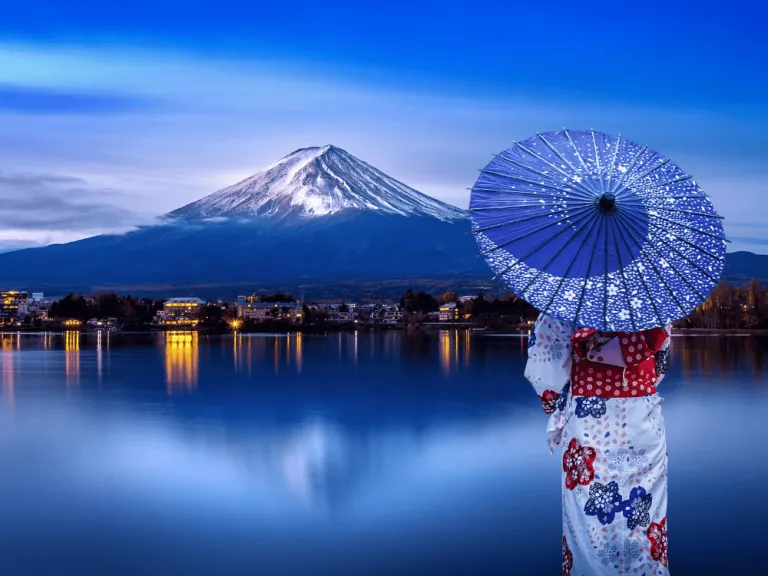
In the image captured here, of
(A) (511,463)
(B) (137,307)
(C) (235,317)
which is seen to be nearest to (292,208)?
(B) (137,307)

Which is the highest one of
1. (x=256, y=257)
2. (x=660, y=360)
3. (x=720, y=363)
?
(x=256, y=257)

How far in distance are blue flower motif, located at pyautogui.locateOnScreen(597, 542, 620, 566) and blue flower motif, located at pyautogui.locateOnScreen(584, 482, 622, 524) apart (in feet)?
0.28

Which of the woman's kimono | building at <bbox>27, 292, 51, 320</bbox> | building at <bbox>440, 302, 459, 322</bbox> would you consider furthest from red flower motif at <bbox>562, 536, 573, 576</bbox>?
building at <bbox>27, 292, 51, 320</bbox>

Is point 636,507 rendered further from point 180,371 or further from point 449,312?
point 449,312

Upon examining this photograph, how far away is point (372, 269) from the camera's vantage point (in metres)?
124

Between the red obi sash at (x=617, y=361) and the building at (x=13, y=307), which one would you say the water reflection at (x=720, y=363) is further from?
the building at (x=13, y=307)

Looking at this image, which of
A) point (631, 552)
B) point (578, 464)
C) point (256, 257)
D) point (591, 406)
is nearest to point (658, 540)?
point (631, 552)

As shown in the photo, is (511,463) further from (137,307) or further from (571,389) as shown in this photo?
(137,307)

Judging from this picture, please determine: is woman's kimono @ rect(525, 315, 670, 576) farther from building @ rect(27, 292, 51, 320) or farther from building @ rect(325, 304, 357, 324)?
building @ rect(27, 292, 51, 320)

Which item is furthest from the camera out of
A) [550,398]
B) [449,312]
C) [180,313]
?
[180,313]

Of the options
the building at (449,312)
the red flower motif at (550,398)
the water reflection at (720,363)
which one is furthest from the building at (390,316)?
the red flower motif at (550,398)

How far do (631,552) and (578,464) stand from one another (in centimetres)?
36

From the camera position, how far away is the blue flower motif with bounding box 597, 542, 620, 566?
3459 mm

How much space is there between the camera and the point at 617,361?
3459mm
